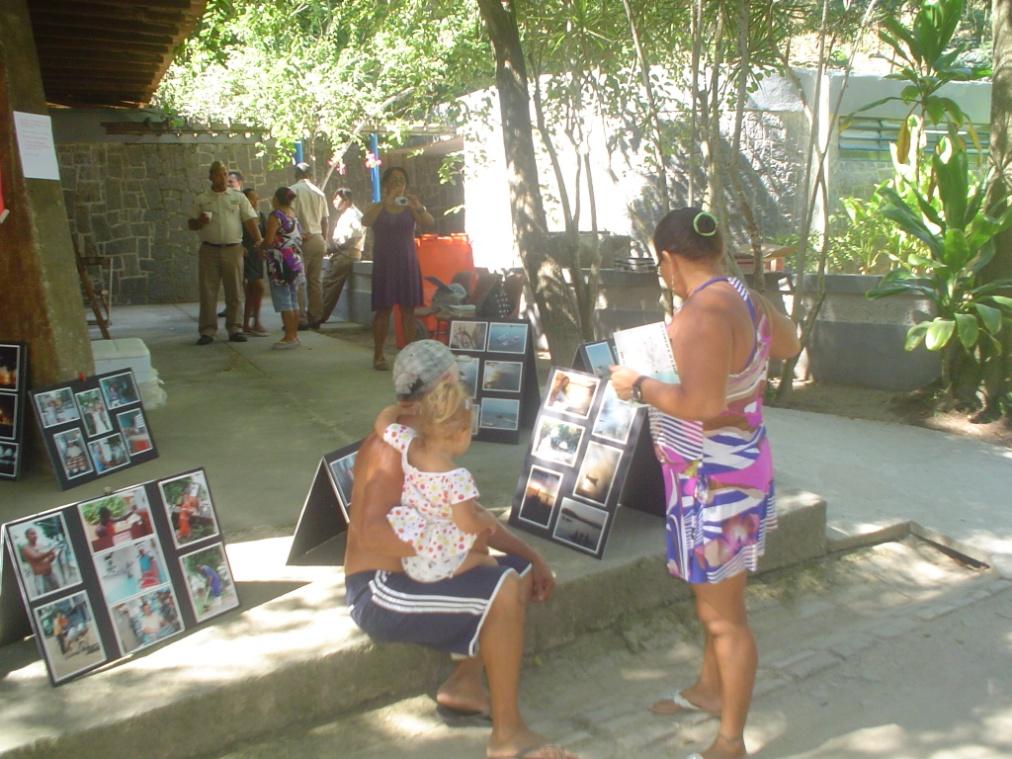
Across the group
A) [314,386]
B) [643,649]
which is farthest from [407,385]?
[314,386]

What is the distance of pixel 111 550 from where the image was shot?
124 inches

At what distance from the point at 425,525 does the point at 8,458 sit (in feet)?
10.9

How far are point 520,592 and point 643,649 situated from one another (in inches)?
37.8

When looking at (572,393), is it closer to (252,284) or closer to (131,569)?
(131,569)

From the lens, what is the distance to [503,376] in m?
5.54

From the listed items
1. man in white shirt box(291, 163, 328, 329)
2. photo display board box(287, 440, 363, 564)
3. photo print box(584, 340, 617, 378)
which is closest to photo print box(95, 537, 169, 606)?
photo display board box(287, 440, 363, 564)

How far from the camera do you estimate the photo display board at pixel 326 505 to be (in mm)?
3639

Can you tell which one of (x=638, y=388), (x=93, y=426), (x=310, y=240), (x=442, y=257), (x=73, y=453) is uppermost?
(x=310, y=240)

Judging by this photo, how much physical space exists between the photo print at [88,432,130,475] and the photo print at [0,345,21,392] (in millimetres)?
523

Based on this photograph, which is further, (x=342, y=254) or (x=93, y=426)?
(x=342, y=254)

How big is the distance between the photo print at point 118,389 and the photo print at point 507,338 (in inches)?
79.0

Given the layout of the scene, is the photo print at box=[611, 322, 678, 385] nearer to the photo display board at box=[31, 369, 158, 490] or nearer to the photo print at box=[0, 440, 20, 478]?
the photo display board at box=[31, 369, 158, 490]

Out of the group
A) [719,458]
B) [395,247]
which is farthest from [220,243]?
[719,458]

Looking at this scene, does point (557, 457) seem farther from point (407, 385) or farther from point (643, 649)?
point (407, 385)
